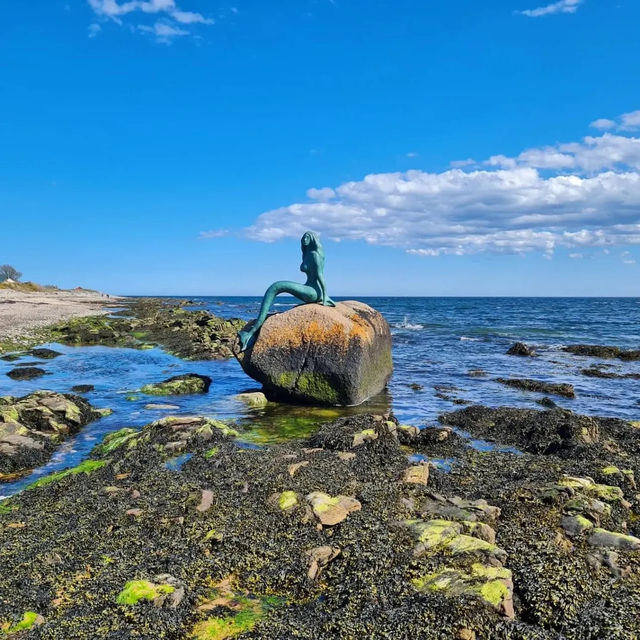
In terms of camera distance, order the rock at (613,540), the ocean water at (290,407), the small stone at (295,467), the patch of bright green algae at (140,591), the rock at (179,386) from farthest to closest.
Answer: the rock at (179,386) < the ocean water at (290,407) < the small stone at (295,467) < the rock at (613,540) < the patch of bright green algae at (140,591)

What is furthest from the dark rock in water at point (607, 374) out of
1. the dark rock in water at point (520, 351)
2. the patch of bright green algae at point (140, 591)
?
the patch of bright green algae at point (140, 591)

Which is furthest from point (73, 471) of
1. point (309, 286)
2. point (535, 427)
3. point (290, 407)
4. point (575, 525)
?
point (535, 427)

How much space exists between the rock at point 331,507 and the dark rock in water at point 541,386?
12.8 meters

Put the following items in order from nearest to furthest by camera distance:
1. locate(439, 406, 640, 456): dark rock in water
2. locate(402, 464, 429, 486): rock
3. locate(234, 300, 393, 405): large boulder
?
locate(402, 464, 429, 486): rock, locate(439, 406, 640, 456): dark rock in water, locate(234, 300, 393, 405): large boulder

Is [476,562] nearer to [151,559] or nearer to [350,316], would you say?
[151,559]

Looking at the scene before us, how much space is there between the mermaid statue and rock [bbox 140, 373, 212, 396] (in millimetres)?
2522

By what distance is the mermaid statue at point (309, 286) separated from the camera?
1523 cm

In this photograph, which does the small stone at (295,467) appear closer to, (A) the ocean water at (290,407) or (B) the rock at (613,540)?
(A) the ocean water at (290,407)

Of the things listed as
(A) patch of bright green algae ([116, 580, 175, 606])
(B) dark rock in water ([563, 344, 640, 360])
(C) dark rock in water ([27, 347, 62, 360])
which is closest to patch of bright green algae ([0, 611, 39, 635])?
(A) patch of bright green algae ([116, 580, 175, 606])

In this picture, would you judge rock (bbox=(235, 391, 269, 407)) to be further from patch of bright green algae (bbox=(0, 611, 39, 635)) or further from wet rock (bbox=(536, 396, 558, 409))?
patch of bright green algae (bbox=(0, 611, 39, 635))

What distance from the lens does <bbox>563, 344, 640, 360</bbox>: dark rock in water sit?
91.4 ft

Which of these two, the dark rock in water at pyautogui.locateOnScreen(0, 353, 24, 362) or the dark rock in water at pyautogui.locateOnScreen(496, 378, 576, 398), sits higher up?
the dark rock in water at pyautogui.locateOnScreen(0, 353, 24, 362)

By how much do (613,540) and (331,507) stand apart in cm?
335

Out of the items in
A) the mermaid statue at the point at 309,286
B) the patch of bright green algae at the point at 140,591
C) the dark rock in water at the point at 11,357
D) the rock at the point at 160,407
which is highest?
the mermaid statue at the point at 309,286
